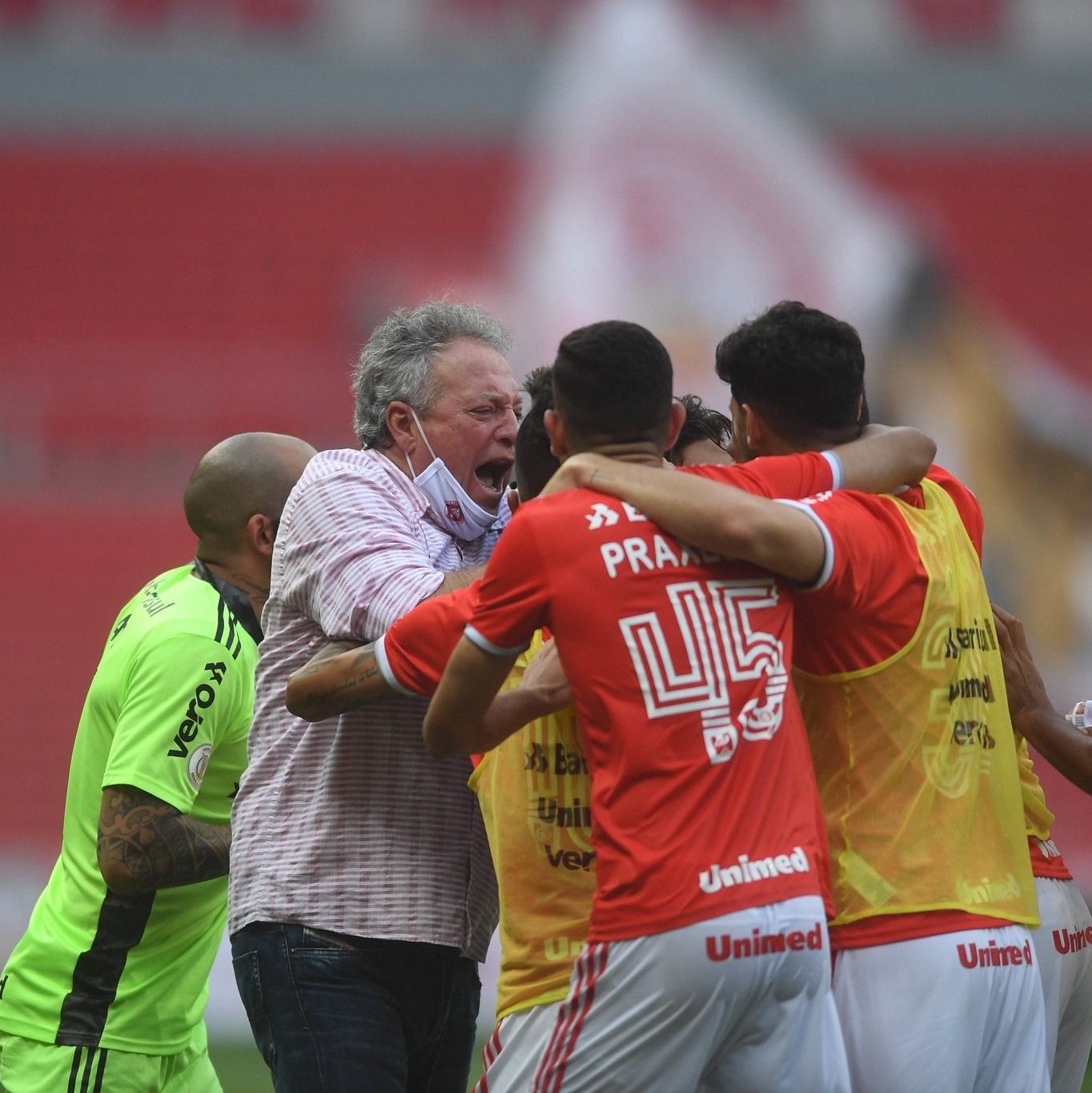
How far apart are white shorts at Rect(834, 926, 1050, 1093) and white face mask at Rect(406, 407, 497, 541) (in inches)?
47.6

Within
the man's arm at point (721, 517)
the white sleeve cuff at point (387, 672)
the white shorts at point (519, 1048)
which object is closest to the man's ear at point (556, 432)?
the man's arm at point (721, 517)

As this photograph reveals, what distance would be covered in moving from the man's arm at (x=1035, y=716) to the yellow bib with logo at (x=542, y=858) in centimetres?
102

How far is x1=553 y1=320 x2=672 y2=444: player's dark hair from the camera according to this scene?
2553 millimetres

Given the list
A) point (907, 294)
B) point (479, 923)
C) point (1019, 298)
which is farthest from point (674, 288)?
point (479, 923)

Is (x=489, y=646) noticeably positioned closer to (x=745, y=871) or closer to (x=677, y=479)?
(x=677, y=479)

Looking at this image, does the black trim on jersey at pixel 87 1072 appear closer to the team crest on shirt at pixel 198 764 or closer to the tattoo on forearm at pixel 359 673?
the team crest on shirt at pixel 198 764

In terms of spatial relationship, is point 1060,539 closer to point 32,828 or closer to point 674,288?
point 674,288

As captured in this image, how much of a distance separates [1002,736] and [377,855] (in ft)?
3.96

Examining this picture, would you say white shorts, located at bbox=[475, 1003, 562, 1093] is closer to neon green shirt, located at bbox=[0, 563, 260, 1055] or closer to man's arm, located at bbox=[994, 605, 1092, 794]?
neon green shirt, located at bbox=[0, 563, 260, 1055]

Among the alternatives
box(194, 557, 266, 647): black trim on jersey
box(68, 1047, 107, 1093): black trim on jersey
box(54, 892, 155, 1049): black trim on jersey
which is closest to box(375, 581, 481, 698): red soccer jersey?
box(194, 557, 266, 647): black trim on jersey

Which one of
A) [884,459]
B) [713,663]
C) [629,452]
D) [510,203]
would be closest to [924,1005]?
[713,663]

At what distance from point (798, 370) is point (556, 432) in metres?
0.48

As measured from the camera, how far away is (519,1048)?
2.71 metres

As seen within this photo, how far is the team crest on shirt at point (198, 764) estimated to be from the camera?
11.5ft
